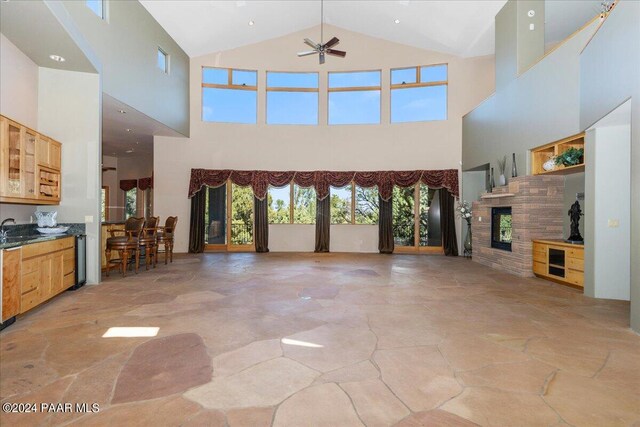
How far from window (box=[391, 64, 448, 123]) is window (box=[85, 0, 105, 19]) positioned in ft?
23.6

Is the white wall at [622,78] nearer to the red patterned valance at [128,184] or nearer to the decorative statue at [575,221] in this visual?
the decorative statue at [575,221]

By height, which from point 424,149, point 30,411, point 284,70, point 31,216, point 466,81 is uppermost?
point 284,70

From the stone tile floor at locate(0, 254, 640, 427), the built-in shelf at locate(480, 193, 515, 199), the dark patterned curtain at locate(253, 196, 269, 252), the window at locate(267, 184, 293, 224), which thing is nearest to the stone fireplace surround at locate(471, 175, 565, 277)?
the built-in shelf at locate(480, 193, 515, 199)

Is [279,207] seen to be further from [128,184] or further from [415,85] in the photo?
[128,184]

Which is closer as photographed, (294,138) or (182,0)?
(182,0)

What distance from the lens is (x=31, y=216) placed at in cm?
492

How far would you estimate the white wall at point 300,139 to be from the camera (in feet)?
31.1

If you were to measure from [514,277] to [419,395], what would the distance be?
4980mm

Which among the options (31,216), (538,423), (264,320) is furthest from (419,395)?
(31,216)

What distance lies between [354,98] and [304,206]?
3.61m

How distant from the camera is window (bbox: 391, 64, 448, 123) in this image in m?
9.44

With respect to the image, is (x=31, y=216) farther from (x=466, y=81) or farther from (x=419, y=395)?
(x=466, y=81)

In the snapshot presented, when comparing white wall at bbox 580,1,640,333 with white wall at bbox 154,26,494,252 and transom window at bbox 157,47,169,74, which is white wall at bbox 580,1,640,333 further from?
transom window at bbox 157,47,169,74

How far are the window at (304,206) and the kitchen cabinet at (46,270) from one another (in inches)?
231
